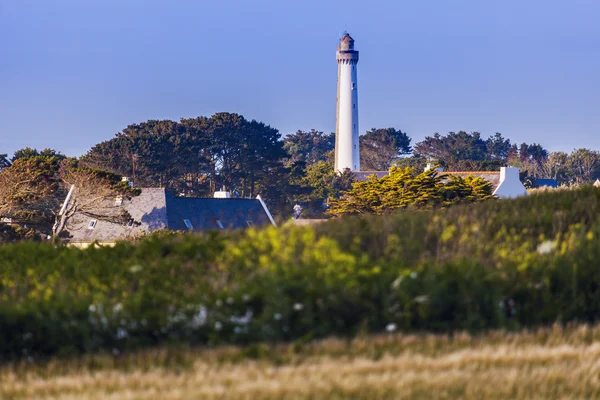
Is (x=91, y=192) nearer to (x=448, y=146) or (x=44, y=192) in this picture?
(x=44, y=192)

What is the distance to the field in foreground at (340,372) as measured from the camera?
8609mm

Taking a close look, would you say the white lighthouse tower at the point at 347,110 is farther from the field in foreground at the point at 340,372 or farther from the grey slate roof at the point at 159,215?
the field in foreground at the point at 340,372

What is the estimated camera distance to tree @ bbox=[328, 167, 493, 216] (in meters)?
53.4

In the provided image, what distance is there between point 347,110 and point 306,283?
102 m

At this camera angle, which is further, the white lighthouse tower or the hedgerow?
the white lighthouse tower

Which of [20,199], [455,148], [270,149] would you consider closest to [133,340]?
[20,199]

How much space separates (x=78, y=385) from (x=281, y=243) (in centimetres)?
310

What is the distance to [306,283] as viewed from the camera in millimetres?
9656

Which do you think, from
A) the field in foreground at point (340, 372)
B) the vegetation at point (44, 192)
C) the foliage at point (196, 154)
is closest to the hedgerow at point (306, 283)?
the field in foreground at point (340, 372)

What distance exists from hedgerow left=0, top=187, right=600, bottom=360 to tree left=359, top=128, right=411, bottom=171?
466 ft

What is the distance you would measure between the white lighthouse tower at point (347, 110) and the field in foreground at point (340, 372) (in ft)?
335

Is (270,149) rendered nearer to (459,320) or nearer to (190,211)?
(190,211)

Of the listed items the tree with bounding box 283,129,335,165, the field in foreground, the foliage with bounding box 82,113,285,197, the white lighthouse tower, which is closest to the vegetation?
the foliage with bounding box 82,113,285,197

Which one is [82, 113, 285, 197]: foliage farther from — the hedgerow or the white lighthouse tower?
the hedgerow
